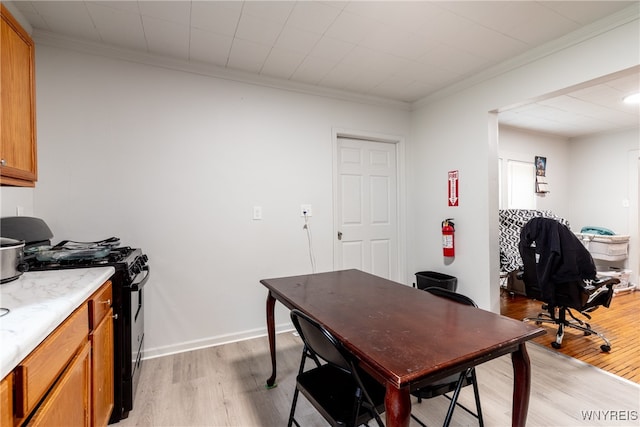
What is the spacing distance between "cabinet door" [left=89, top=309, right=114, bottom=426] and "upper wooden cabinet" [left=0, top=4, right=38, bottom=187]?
86 cm

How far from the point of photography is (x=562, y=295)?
267 cm

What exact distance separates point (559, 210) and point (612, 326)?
2.89 m

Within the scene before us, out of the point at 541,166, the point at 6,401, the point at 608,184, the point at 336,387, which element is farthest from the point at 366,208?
the point at 608,184

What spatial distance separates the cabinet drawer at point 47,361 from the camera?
0.80 metres

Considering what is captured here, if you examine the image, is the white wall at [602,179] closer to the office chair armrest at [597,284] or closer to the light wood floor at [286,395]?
the office chair armrest at [597,284]

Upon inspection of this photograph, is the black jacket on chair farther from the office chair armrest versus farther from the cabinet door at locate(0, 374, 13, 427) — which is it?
the cabinet door at locate(0, 374, 13, 427)

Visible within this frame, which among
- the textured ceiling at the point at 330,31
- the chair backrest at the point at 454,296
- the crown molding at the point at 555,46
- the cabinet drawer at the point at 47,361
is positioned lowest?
the chair backrest at the point at 454,296

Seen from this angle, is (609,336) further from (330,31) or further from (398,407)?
(330,31)

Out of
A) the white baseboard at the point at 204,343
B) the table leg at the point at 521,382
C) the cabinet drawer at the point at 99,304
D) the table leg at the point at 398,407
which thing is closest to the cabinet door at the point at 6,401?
the cabinet drawer at the point at 99,304

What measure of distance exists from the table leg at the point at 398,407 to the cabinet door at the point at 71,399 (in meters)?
1.03

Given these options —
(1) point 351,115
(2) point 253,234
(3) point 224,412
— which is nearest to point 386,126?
(1) point 351,115

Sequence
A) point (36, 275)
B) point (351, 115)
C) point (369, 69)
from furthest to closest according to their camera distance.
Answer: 1. point (351, 115)
2. point (369, 69)
3. point (36, 275)

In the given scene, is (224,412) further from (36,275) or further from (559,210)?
(559,210)

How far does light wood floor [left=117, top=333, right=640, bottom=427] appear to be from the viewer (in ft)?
5.79
